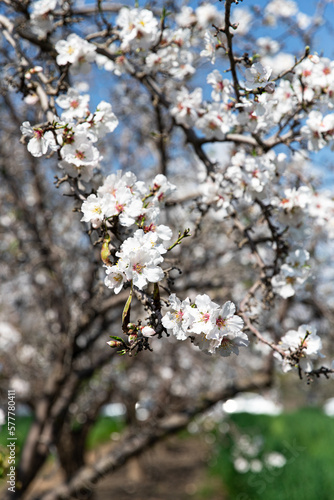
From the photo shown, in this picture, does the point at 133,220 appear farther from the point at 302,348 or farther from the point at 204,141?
the point at 204,141

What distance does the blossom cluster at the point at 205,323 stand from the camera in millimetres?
1219

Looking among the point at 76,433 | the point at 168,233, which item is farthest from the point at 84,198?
the point at 76,433

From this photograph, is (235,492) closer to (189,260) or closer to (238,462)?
(238,462)

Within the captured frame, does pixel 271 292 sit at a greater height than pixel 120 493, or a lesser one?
greater

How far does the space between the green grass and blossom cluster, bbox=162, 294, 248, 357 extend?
155 inches

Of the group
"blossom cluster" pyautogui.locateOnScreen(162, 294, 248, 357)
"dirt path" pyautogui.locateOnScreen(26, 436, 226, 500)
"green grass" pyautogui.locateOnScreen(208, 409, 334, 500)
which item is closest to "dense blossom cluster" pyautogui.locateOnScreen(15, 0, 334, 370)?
"blossom cluster" pyautogui.locateOnScreen(162, 294, 248, 357)

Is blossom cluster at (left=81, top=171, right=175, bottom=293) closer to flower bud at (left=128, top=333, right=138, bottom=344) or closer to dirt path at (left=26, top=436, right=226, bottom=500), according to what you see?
flower bud at (left=128, top=333, right=138, bottom=344)

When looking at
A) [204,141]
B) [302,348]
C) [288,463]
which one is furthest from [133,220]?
[288,463]

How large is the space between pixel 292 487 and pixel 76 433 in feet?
12.2

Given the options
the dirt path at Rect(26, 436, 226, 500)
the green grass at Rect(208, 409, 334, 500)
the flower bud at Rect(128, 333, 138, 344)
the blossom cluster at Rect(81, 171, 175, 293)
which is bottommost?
the dirt path at Rect(26, 436, 226, 500)

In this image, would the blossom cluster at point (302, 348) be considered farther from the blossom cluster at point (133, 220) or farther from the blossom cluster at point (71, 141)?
the blossom cluster at point (71, 141)

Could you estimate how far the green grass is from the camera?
4.51 metres

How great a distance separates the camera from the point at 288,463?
5.34 meters

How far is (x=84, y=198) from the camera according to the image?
1454 millimetres
